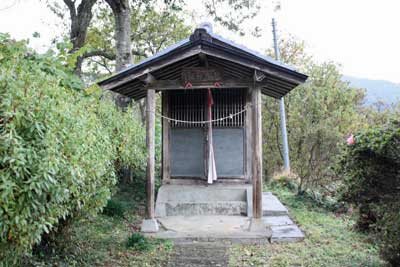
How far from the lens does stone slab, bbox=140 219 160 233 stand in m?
6.80

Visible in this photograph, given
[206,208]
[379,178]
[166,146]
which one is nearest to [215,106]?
[166,146]

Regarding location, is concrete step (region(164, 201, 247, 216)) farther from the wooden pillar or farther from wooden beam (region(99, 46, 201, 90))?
wooden beam (region(99, 46, 201, 90))

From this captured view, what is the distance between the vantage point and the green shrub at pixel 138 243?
599 centimetres

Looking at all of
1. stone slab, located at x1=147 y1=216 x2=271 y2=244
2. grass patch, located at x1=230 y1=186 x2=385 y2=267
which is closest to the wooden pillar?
stone slab, located at x1=147 y1=216 x2=271 y2=244

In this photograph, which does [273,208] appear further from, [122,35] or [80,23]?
[80,23]

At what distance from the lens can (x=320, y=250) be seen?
19.1 feet

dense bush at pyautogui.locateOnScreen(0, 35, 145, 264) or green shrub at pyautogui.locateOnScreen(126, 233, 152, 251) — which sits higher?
dense bush at pyautogui.locateOnScreen(0, 35, 145, 264)

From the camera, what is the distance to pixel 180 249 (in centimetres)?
614

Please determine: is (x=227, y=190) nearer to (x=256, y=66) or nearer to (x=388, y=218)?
(x=256, y=66)

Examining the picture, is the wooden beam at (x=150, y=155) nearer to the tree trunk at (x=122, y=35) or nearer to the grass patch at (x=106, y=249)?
the grass patch at (x=106, y=249)

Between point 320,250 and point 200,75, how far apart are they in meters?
3.68

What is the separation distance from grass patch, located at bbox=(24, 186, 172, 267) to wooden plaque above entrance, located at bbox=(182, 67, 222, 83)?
2.97 meters

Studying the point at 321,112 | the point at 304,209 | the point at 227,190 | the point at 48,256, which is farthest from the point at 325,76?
the point at 48,256

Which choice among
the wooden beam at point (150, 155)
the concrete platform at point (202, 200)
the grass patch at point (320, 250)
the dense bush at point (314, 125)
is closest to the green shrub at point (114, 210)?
the concrete platform at point (202, 200)
